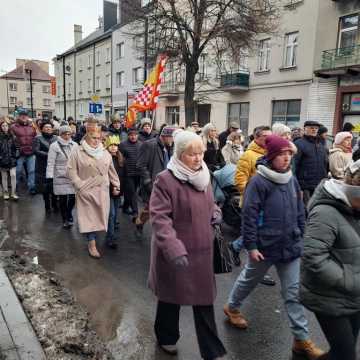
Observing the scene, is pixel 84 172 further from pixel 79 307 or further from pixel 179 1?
pixel 179 1

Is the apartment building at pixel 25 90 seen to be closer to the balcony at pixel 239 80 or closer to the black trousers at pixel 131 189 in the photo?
the balcony at pixel 239 80

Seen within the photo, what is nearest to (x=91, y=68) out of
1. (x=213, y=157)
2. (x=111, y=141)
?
(x=213, y=157)

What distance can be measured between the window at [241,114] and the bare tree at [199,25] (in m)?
8.90

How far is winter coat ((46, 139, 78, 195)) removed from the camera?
6.64 meters

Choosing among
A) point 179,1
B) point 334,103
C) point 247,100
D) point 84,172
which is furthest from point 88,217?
point 247,100

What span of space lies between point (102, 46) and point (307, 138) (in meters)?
40.5

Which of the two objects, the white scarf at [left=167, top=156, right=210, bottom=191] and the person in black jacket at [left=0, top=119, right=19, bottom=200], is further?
the person in black jacket at [left=0, top=119, right=19, bottom=200]

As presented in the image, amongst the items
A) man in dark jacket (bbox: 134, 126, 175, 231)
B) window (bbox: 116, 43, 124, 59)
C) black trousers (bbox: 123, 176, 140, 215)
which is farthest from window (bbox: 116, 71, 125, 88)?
man in dark jacket (bbox: 134, 126, 175, 231)

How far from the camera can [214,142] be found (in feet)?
23.9

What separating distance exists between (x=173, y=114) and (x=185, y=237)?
30.0 meters

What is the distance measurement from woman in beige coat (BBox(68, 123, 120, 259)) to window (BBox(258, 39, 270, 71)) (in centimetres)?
1928

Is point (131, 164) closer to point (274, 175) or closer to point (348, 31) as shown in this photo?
point (274, 175)

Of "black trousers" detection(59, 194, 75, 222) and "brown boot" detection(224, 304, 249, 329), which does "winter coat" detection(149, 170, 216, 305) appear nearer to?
"brown boot" detection(224, 304, 249, 329)

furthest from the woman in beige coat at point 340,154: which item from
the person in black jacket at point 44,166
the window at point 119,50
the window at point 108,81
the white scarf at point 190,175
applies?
the window at point 108,81
